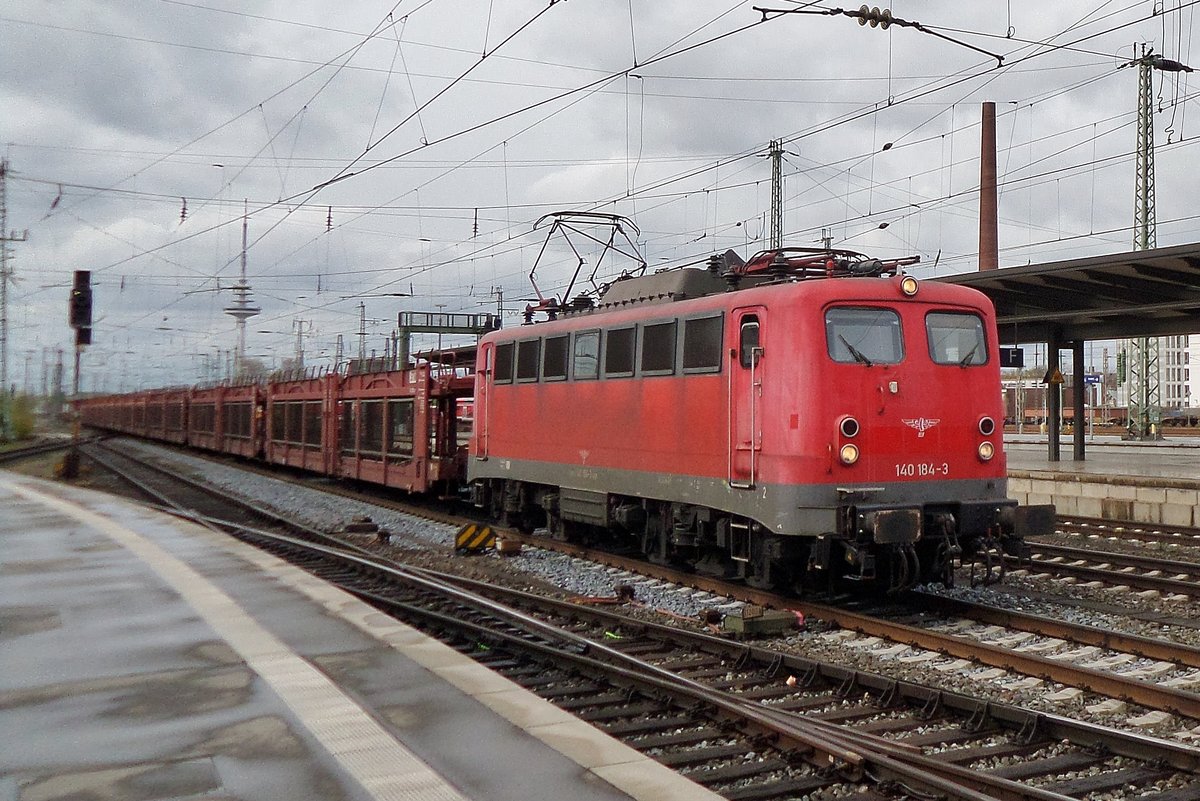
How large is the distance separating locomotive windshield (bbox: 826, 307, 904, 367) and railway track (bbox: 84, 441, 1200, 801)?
3.18m

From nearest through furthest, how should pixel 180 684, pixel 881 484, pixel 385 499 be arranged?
pixel 180 684 → pixel 881 484 → pixel 385 499

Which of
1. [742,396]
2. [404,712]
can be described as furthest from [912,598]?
[404,712]

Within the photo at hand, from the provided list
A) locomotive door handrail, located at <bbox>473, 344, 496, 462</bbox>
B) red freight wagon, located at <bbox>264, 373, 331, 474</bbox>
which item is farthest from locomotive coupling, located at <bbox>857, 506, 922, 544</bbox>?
red freight wagon, located at <bbox>264, 373, 331, 474</bbox>

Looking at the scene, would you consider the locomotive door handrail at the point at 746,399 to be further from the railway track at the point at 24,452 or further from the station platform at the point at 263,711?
the railway track at the point at 24,452

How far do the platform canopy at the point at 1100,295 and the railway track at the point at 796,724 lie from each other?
11.4 metres

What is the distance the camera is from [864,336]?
994cm

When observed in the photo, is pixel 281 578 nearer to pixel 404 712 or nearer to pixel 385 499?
pixel 404 712

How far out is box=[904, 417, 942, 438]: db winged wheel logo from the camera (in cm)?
989

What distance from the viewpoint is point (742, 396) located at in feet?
33.4

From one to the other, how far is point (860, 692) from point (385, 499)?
17529 millimetres

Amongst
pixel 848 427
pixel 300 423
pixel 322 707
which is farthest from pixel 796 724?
pixel 300 423

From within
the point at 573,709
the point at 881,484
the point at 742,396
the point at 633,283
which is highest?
the point at 633,283

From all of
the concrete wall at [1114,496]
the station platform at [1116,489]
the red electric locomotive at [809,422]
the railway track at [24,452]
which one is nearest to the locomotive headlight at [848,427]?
the red electric locomotive at [809,422]

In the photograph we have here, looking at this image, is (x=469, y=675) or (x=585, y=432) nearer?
(x=469, y=675)
